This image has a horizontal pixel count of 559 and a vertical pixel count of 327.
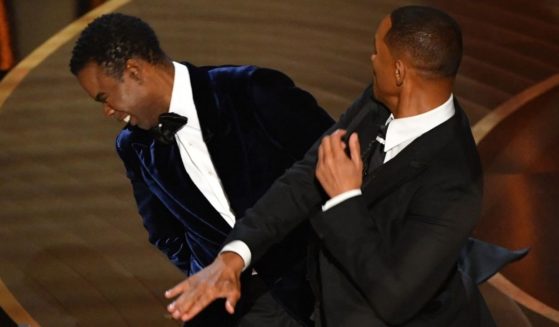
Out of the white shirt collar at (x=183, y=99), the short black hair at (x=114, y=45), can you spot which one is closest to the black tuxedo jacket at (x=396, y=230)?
the white shirt collar at (x=183, y=99)

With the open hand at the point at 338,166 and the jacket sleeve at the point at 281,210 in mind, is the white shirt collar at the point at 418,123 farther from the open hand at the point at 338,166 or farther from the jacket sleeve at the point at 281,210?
the jacket sleeve at the point at 281,210

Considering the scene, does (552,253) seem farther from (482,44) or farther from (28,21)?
(28,21)

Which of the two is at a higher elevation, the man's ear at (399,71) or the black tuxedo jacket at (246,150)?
the man's ear at (399,71)

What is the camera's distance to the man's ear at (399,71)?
6.73 feet

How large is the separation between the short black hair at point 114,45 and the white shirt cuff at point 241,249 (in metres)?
0.61

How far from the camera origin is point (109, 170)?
4523mm

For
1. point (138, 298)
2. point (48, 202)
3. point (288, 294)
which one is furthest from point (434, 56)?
point (48, 202)

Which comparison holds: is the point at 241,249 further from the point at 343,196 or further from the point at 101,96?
the point at 101,96

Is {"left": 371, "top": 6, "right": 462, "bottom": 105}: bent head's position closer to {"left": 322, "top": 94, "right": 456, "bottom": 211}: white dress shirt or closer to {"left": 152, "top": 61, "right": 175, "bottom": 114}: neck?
{"left": 322, "top": 94, "right": 456, "bottom": 211}: white dress shirt

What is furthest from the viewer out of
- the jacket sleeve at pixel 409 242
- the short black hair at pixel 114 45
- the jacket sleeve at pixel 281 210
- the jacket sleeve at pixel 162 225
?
the jacket sleeve at pixel 162 225

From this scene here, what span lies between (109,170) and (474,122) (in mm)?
1668

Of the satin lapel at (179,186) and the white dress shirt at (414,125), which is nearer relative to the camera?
the white dress shirt at (414,125)

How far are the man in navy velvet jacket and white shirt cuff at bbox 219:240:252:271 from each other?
42 centimetres

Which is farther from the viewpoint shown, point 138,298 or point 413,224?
point 138,298
